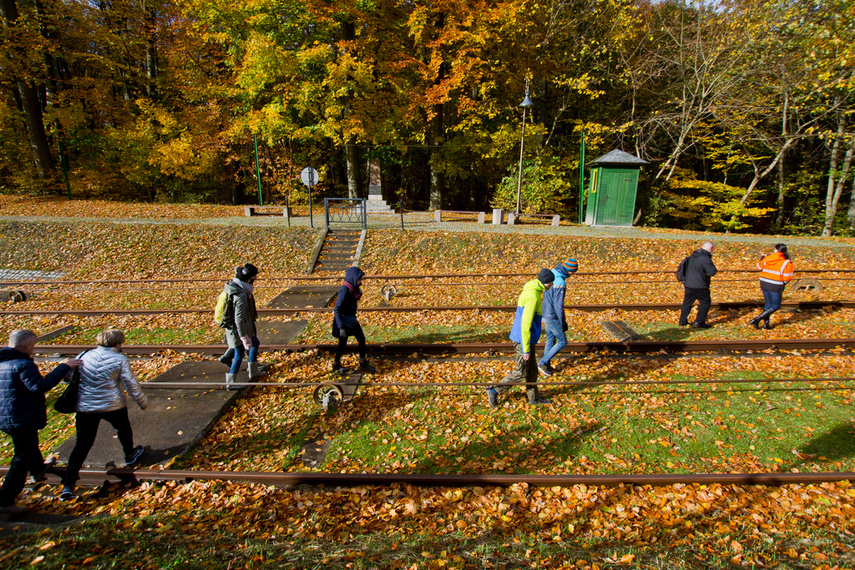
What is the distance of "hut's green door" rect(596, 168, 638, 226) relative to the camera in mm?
20516

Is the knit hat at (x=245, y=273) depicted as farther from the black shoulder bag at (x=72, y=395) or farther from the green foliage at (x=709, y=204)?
the green foliage at (x=709, y=204)

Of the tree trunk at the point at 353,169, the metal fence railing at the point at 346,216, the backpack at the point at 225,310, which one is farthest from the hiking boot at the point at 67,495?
the tree trunk at the point at 353,169

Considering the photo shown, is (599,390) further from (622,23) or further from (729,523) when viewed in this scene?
(622,23)

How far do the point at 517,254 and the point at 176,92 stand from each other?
25469 millimetres

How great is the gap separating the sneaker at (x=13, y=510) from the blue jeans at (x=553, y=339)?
7.21 m

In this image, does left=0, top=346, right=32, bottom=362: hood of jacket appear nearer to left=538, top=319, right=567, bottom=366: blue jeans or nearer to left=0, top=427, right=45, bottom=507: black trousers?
left=0, top=427, right=45, bottom=507: black trousers

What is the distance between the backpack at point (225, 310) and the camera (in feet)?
22.4

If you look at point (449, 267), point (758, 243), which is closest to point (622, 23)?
A: point (758, 243)

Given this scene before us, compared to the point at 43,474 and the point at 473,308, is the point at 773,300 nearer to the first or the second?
the point at 473,308

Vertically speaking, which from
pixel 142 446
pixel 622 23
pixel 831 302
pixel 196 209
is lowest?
pixel 142 446

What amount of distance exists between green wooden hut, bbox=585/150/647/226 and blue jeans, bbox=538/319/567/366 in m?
15.6

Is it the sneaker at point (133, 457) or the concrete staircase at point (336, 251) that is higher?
the concrete staircase at point (336, 251)

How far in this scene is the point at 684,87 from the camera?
21312 millimetres

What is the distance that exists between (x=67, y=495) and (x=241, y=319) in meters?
2.97
